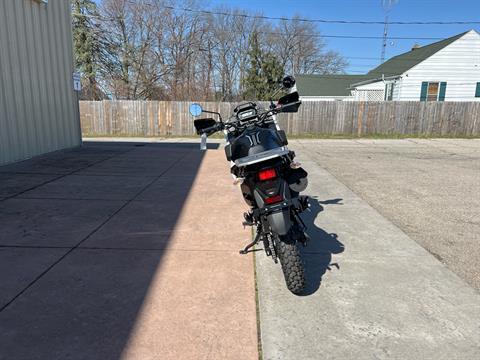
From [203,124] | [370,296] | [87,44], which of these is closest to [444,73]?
[203,124]

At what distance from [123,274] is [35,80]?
8175mm

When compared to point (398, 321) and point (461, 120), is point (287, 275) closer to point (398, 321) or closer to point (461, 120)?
point (398, 321)

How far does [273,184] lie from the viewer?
2.76 meters

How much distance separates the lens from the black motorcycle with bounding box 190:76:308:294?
2.68 m

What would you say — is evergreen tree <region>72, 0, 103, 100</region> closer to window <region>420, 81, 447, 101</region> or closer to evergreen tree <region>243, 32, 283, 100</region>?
evergreen tree <region>243, 32, 283, 100</region>

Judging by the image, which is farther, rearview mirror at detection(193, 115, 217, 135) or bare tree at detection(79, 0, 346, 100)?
bare tree at detection(79, 0, 346, 100)

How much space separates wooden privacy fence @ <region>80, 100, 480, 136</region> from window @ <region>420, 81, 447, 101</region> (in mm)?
4119

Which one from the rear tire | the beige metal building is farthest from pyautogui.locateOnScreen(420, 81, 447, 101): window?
the rear tire

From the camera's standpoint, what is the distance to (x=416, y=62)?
21844 mm

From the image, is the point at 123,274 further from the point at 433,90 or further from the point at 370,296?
the point at 433,90

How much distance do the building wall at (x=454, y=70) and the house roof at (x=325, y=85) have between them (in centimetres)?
701

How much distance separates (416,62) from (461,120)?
5546mm

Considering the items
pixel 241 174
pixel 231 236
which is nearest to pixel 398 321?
pixel 241 174

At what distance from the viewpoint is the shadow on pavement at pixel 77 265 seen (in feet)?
7.12
